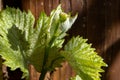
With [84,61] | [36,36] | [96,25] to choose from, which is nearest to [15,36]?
[36,36]

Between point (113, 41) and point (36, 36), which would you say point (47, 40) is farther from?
point (113, 41)

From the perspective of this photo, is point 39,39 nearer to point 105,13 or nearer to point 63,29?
point 63,29

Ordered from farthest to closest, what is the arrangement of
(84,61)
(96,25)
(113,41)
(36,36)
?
(113,41) < (96,25) < (36,36) < (84,61)

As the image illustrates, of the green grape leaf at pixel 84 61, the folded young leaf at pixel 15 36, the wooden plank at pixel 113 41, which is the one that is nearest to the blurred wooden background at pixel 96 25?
the wooden plank at pixel 113 41

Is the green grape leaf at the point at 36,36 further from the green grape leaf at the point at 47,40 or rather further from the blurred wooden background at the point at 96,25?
the blurred wooden background at the point at 96,25

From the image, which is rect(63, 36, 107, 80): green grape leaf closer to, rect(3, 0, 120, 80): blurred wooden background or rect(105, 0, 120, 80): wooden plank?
rect(3, 0, 120, 80): blurred wooden background

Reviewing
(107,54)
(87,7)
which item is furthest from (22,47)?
→ (107,54)
